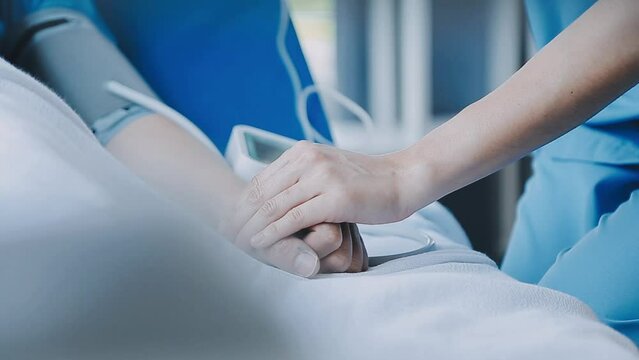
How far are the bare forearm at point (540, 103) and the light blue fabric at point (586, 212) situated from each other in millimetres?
139

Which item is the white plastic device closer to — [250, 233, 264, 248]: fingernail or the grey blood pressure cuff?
the grey blood pressure cuff

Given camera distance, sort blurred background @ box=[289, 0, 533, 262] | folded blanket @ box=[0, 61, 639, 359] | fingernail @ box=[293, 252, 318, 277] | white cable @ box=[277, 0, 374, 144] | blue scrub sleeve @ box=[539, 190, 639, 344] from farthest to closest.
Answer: blurred background @ box=[289, 0, 533, 262], white cable @ box=[277, 0, 374, 144], blue scrub sleeve @ box=[539, 190, 639, 344], fingernail @ box=[293, 252, 318, 277], folded blanket @ box=[0, 61, 639, 359]

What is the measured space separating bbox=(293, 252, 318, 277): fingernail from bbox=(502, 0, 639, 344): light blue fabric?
0.73ft

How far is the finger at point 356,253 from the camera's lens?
18.0 inches

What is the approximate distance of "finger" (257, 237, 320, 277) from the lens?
41cm

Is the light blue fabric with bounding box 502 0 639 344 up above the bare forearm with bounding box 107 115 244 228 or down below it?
below

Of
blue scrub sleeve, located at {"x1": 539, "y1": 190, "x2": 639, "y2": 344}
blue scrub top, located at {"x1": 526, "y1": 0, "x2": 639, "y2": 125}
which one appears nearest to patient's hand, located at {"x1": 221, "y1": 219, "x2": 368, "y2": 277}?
blue scrub sleeve, located at {"x1": 539, "y1": 190, "x2": 639, "y2": 344}

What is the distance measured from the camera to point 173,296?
0.29 m

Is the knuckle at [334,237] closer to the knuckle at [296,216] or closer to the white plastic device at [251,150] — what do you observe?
the knuckle at [296,216]

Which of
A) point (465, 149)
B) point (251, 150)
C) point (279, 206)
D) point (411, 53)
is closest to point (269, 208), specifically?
point (279, 206)

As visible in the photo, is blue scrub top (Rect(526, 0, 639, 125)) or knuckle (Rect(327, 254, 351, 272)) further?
blue scrub top (Rect(526, 0, 639, 125))

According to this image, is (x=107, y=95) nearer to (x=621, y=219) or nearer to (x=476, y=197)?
(x=621, y=219)

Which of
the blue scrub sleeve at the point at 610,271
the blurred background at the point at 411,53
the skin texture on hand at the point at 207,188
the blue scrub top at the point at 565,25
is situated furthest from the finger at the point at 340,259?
the blurred background at the point at 411,53

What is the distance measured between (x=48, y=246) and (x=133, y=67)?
1.90ft
